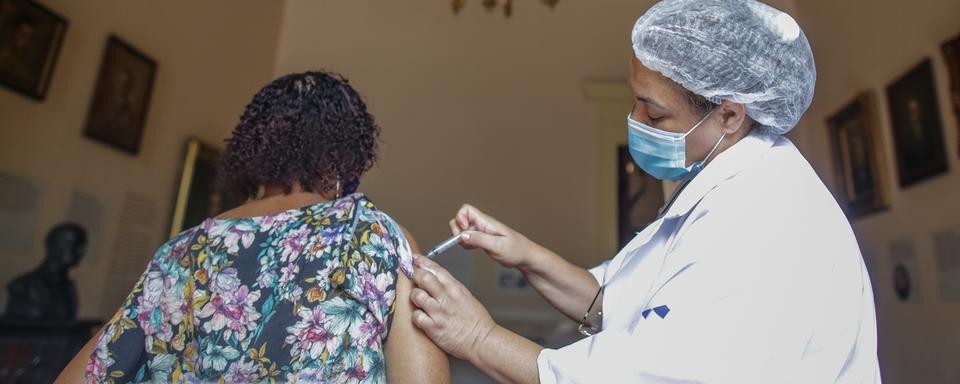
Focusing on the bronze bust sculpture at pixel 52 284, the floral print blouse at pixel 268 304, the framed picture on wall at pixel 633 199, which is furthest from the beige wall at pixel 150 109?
the framed picture on wall at pixel 633 199

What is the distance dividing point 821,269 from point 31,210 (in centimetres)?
290

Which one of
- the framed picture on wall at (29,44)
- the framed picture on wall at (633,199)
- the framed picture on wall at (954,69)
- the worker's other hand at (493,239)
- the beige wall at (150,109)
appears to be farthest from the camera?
the framed picture on wall at (633,199)

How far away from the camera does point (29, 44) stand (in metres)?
2.49

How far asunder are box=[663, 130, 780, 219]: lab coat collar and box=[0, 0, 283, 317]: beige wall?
2647 mm

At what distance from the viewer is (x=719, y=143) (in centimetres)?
101

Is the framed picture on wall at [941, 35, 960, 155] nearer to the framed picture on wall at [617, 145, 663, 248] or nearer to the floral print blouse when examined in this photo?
the framed picture on wall at [617, 145, 663, 248]

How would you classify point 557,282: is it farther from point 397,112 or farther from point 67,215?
point 397,112

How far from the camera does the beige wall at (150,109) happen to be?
2.57m

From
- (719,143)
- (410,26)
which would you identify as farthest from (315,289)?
(410,26)

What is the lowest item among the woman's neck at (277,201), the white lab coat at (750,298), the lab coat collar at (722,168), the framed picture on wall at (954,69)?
the white lab coat at (750,298)

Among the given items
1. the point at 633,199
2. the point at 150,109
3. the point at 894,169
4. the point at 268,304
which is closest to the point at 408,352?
the point at 268,304

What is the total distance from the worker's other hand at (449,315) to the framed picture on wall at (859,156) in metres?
2.51

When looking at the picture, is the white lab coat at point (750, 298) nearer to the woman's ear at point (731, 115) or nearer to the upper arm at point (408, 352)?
the woman's ear at point (731, 115)

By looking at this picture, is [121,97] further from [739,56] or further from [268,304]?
[739,56]
